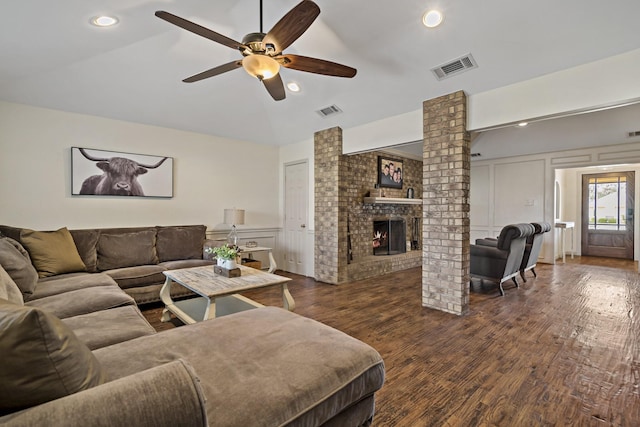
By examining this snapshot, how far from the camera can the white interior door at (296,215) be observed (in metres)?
5.38

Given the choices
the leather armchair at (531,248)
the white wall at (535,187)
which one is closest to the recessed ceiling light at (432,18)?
the leather armchair at (531,248)

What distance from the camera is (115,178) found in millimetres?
4094

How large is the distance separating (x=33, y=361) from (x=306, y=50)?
333 centimetres

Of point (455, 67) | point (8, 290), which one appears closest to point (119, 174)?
point (8, 290)

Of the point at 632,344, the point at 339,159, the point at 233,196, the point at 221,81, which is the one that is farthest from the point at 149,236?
the point at 632,344

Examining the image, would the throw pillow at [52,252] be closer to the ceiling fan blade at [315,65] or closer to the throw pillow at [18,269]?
the throw pillow at [18,269]

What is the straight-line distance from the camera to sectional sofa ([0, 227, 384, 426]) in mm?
743

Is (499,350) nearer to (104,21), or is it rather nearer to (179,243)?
(179,243)

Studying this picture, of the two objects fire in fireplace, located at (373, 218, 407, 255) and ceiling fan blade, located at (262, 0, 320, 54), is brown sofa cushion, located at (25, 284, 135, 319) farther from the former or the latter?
fire in fireplace, located at (373, 218, 407, 255)

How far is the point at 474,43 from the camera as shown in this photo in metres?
2.72

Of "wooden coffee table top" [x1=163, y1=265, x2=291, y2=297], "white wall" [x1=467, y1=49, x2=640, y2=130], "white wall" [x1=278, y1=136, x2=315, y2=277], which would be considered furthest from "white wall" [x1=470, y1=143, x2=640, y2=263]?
"wooden coffee table top" [x1=163, y1=265, x2=291, y2=297]

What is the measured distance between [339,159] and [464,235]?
2.19m

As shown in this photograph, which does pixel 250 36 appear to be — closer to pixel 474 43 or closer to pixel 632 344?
pixel 474 43

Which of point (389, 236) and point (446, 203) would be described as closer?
point (446, 203)
